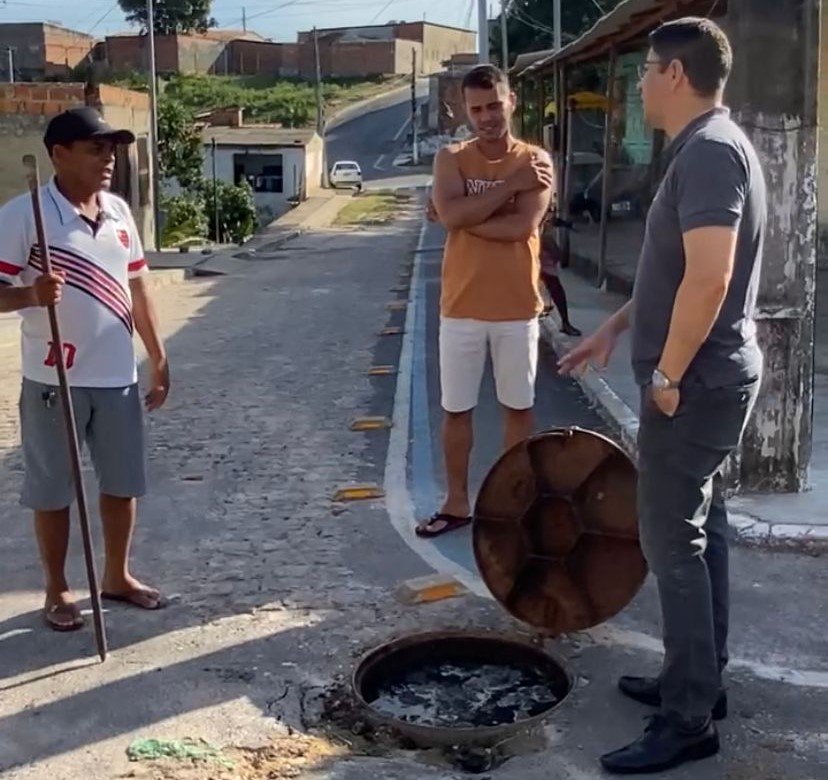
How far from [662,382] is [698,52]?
92 centimetres

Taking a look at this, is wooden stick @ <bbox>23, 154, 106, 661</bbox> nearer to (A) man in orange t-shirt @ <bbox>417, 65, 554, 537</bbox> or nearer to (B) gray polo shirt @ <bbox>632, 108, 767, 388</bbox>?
(A) man in orange t-shirt @ <bbox>417, 65, 554, 537</bbox>

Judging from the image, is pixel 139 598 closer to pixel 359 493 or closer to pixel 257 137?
pixel 359 493

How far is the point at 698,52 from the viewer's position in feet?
11.5

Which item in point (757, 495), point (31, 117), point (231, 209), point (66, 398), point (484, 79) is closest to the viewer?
point (66, 398)

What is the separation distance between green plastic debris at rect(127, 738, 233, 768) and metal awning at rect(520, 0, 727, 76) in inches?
191

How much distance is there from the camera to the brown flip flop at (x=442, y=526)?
580cm

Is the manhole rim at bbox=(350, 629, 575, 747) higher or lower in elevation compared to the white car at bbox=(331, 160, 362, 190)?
lower

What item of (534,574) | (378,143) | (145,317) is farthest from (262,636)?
(378,143)

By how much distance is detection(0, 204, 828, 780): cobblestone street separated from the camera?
3816 mm

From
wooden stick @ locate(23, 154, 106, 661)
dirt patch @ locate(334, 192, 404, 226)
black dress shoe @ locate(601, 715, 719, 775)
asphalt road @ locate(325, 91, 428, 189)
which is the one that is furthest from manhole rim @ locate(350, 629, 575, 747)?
asphalt road @ locate(325, 91, 428, 189)

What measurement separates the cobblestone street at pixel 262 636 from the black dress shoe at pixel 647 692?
0.05 m

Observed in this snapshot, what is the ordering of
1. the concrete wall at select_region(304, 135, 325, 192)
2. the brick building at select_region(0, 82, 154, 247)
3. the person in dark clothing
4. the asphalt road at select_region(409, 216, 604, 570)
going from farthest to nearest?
the concrete wall at select_region(304, 135, 325, 192)
the brick building at select_region(0, 82, 154, 247)
the person in dark clothing
the asphalt road at select_region(409, 216, 604, 570)

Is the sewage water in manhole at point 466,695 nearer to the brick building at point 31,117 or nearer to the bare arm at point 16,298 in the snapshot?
the bare arm at point 16,298

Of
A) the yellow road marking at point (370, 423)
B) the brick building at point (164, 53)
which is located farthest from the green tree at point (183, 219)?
the brick building at point (164, 53)
